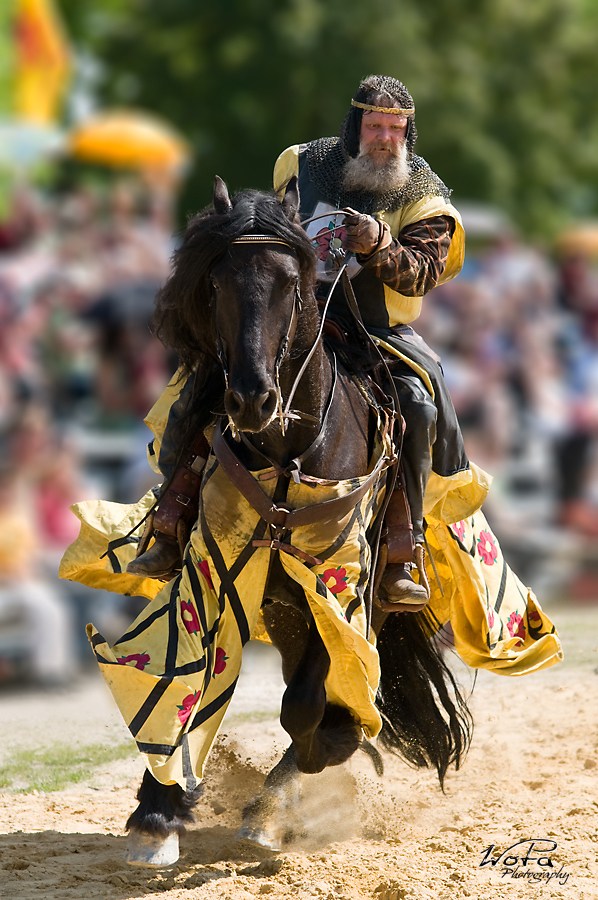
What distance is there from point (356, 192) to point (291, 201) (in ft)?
2.07

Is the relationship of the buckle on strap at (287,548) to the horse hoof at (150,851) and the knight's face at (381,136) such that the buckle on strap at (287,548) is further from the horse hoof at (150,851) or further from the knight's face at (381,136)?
the knight's face at (381,136)

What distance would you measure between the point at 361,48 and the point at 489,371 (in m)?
6.12

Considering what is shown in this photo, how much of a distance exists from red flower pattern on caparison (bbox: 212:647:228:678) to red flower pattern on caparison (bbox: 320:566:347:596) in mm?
380

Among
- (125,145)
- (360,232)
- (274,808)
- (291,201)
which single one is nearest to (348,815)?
(274,808)

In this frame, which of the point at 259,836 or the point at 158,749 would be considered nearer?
the point at 158,749

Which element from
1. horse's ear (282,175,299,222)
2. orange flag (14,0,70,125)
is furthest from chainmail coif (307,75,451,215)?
orange flag (14,0,70,125)

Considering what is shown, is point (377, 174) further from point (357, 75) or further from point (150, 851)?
point (357, 75)

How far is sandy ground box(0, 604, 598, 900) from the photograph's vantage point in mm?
3635

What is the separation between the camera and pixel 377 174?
392 cm

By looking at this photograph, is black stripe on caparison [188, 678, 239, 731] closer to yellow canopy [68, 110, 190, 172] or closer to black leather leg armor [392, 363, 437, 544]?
black leather leg armor [392, 363, 437, 544]

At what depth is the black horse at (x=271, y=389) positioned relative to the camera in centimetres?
315

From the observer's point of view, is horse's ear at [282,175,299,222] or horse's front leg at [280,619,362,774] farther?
horse's front leg at [280,619,362,774]

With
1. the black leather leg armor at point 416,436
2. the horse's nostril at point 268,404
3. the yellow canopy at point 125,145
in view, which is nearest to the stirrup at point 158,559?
the black leather leg armor at point 416,436

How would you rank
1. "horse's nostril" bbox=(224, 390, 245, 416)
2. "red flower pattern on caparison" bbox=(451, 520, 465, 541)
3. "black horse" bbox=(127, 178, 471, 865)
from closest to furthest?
"horse's nostril" bbox=(224, 390, 245, 416) → "black horse" bbox=(127, 178, 471, 865) → "red flower pattern on caparison" bbox=(451, 520, 465, 541)
